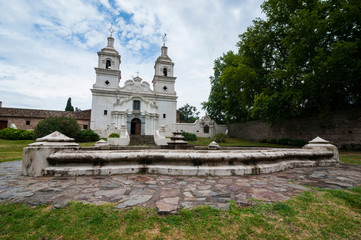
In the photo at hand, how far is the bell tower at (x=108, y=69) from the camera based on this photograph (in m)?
24.9

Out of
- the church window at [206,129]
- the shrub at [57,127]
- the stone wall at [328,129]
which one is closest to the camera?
the stone wall at [328,129]

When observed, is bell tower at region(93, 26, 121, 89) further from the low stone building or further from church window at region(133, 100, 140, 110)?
the low stone building

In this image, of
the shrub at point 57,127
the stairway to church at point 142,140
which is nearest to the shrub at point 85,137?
the shrub at point 57,127

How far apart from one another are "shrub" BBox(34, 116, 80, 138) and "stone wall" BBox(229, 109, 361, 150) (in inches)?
867

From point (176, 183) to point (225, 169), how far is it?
119 cm

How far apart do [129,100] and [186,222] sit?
24.7 metres

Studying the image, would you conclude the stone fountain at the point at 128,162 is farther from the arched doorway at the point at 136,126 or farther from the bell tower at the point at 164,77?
the bell tower at the point at 164,77

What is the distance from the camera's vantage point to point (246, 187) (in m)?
2.68

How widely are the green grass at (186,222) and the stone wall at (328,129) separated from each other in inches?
572

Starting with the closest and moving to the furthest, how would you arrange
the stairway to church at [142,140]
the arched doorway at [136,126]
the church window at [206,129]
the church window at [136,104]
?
the stairway to church at [142,140], the arched doorway at [136,126], the church window at [136,104], the church window at [206,129]

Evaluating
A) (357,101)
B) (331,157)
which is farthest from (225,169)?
(357,101)

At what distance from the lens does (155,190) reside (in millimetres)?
2477

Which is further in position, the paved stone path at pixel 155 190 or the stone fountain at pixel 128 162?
the stone fountain at pixel 128 162

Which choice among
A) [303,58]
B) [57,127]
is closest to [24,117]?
[57,127]
